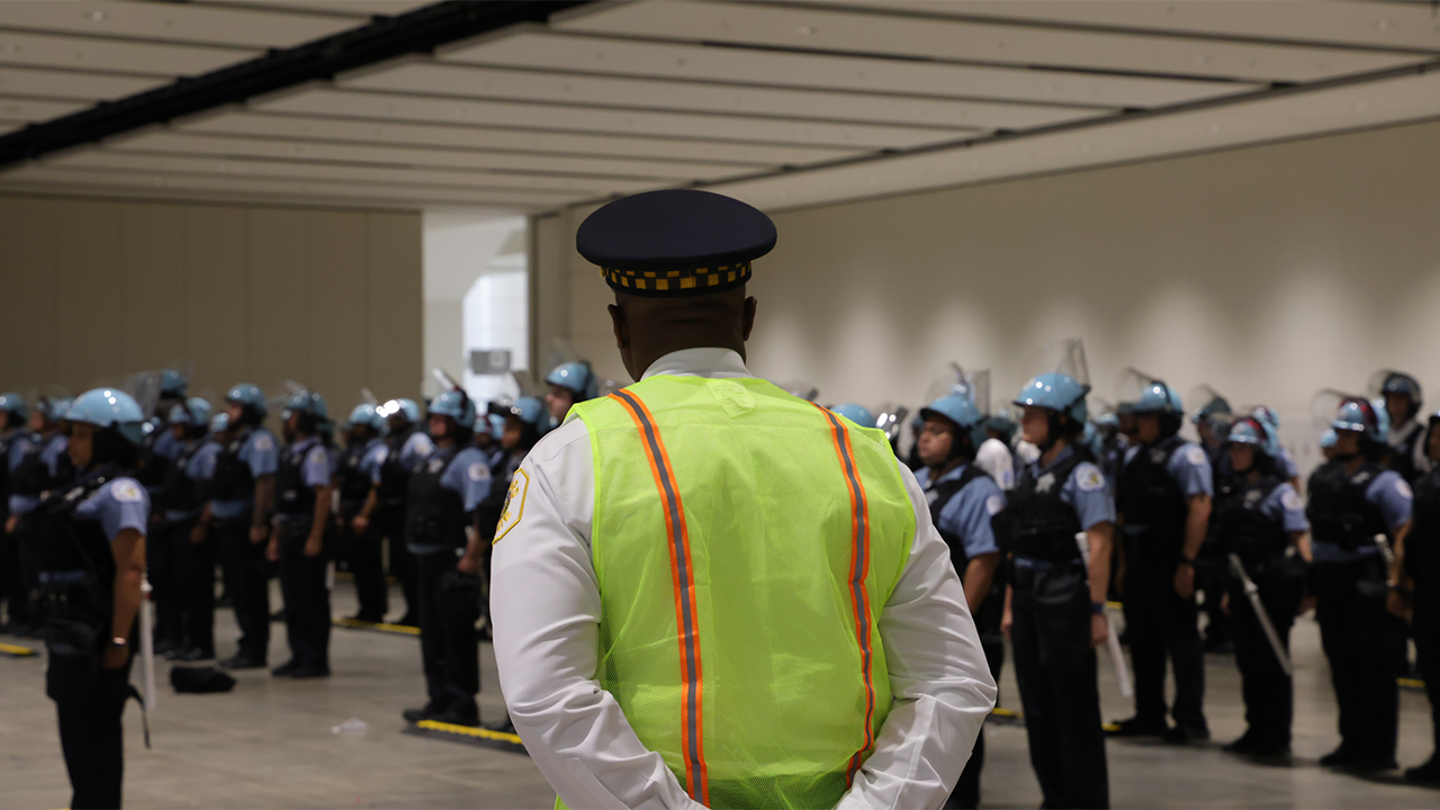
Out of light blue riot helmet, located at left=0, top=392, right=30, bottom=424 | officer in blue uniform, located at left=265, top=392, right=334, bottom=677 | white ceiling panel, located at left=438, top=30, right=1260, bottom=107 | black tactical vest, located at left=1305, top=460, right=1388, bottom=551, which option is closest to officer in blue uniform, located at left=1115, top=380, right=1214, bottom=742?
black tactical vest, located at left=1305, top=460, right=1388, bottom=551

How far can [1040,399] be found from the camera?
19.3 feet

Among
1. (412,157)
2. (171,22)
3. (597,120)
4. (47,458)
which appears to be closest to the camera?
(171,22)

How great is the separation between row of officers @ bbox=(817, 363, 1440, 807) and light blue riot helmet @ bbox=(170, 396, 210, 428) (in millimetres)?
5569

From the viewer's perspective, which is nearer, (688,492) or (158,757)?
(688,492)

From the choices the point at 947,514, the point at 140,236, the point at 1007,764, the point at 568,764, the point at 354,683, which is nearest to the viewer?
the point at 568,764

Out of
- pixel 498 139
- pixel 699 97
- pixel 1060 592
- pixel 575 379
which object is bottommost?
pixel 1060 592

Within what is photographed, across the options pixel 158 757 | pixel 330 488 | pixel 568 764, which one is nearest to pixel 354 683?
pixel 330 488

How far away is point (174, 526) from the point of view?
10492mm

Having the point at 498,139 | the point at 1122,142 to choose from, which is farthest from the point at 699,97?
the point at 1122,142

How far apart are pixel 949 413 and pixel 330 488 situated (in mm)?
5156

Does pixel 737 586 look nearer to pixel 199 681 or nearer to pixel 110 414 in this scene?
pixel 110 414

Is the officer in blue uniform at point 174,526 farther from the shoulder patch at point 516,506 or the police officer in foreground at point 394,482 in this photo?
the shoulder patch at point 516,506

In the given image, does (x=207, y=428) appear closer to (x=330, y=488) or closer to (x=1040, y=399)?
(x=330, y=488)

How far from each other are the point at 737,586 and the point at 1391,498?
6.03 meters
